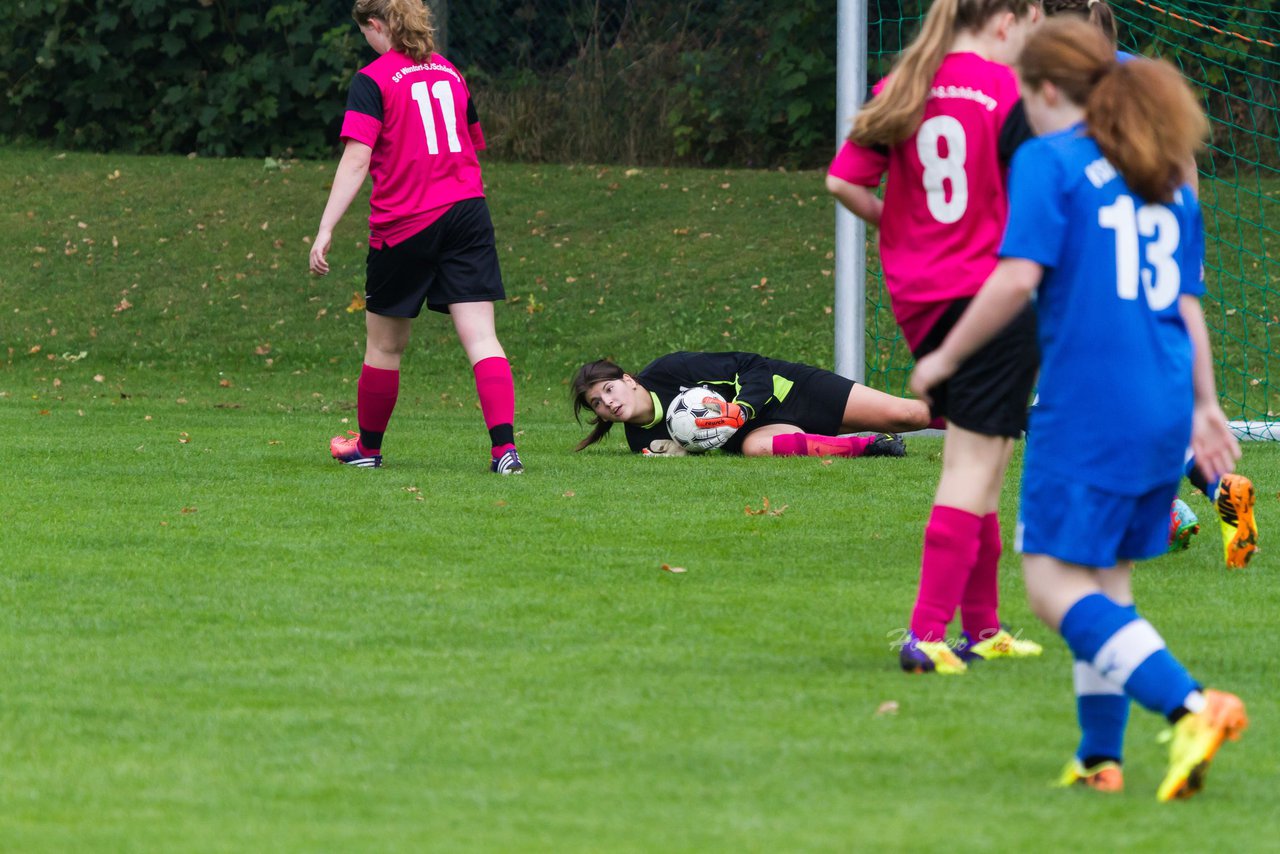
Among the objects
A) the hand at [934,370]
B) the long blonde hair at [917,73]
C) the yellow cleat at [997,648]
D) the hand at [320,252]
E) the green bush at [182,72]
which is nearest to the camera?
the hand at [934,370]

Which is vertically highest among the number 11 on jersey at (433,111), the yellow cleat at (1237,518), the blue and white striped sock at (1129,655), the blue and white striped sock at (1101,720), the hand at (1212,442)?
the number 11 on jersey at (433,111)

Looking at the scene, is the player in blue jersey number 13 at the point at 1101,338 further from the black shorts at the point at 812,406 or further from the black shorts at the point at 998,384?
the black shorts at the point at 812,406

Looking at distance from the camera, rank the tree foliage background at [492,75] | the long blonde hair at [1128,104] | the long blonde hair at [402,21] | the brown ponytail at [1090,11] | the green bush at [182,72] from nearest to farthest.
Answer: the long blonde hair at [1128,104] < the brown ponytail at [1090,11] < the long blonde hair at [402,21] < the tree foliage background at [492,75] < the green bush at [182,72]

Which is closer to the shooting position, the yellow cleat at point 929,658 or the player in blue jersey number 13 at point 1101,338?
the player in blue jersey number 13 at point 1101,338

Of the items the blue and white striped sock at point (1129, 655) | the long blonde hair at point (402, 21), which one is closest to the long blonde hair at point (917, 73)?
the blue and white striped sock at point (1129, 655)

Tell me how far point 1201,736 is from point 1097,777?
0.83 feet

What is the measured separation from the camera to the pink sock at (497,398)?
765cm

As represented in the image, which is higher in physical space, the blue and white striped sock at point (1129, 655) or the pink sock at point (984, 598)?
the blue and white striped sock at point (1129, 655)

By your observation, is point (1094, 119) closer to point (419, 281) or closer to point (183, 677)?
point (183, 677)

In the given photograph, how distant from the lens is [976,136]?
4.32m

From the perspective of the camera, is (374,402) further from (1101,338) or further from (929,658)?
(1101,338)

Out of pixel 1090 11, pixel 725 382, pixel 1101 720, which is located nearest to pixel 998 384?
pixel 1101 720

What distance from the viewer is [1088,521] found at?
3242 mm

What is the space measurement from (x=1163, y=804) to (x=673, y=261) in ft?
41.2
